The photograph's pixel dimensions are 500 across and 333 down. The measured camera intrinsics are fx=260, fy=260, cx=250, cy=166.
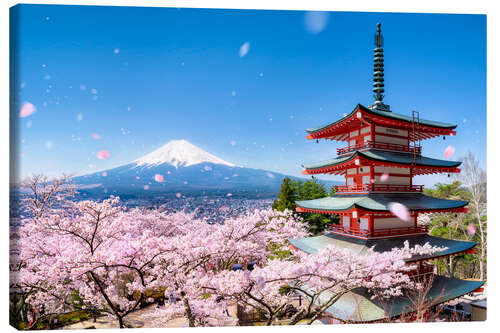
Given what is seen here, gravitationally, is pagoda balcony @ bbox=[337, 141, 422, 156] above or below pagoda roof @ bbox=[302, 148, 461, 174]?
above

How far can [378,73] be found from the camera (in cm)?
655

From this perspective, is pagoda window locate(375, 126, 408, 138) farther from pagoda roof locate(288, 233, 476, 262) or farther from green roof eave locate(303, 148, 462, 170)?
pagoda roof locate(288, 233, 476, 262)

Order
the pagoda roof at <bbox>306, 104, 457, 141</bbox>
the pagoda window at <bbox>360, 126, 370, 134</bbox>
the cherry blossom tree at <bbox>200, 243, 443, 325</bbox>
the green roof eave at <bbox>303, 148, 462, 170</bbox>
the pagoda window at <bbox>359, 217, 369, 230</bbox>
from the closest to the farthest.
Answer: the cherry blossom tree at <bbox>200, 243, 443, 325</bbox> < the green roof eave at <bbox>303, 148, 462, 170</bbox> < the pagoda roof at <bbox>306, 104, 457, 141</bbox> < the pagoda window at <bbox>359, 217, 369, 230</bbox> < the pagoda window at <bbox>360, 126, 370, 134</bbox>

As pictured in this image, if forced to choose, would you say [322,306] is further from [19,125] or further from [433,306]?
[19,125]

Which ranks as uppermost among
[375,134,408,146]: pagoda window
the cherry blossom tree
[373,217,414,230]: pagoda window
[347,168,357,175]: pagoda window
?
[375,134,408,146]: pagoda window

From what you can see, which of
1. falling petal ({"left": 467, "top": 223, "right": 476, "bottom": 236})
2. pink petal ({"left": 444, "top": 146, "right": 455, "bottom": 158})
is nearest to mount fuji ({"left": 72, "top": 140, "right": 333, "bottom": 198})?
pink petal ({"left": 444, "top": 146, "right": 455, "bottom": 158})

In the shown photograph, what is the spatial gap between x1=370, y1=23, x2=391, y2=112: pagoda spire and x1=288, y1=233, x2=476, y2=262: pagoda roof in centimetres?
331

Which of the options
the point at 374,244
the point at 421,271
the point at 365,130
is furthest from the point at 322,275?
the point at 365,130

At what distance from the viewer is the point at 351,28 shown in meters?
6.11

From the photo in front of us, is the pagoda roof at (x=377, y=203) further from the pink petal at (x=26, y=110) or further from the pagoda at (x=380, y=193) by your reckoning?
the pink petal at (x=26, y=110)

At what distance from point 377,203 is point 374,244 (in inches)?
36.5

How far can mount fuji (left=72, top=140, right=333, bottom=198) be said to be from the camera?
7516mm

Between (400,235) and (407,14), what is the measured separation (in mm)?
5175
